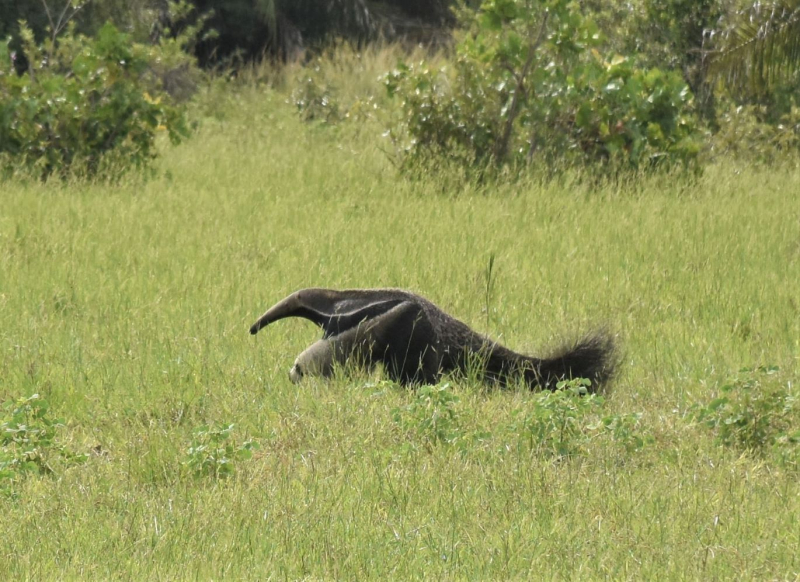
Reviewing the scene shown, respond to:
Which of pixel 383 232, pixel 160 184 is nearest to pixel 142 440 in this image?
pixel 383 232

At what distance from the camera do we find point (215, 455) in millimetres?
4395

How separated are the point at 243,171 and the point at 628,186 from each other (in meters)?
3.76

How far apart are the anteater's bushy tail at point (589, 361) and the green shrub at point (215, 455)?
156 centimetres

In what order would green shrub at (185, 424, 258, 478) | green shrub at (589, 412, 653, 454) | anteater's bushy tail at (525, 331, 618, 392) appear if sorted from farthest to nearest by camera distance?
anteater's bushy tail at (525, 331, 618, 392)
green shrub at (589, 412, 653, 454)
green shrub at (185, 424, 258, 478)

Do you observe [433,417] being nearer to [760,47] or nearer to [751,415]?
[751,415]

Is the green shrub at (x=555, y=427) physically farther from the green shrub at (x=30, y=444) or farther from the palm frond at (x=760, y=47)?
the palm frond at (x=760, y=47)

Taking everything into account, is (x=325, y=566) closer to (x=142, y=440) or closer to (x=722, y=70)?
(x=142, y=440)

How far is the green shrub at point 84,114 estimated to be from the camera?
1148 centimetres

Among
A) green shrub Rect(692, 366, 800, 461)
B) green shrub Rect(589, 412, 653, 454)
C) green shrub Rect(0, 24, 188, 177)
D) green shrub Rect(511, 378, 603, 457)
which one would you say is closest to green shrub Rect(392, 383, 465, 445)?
green shrub Rect(511, 378, 603, 457)

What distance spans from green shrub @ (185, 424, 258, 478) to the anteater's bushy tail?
1565mm

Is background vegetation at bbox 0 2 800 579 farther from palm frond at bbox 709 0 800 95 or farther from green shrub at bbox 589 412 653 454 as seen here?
palm frond at bbox 709 0 800 95


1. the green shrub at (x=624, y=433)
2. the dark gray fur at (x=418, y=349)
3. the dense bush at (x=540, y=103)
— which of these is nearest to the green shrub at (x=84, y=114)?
the dense bush at (x=540, y=103)

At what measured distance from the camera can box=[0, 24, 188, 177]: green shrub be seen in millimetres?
11477

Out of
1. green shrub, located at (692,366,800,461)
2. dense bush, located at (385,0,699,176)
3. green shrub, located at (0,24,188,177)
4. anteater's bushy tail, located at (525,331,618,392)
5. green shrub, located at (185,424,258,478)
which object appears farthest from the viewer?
dense bush, located at (385,0,699,176)
